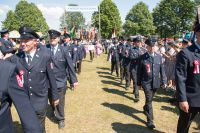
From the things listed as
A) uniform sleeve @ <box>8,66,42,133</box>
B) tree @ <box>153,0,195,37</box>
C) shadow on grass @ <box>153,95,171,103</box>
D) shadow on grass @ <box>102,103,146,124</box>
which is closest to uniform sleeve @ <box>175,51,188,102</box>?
uniform sleeve @ <box>8,66,42,133</box>

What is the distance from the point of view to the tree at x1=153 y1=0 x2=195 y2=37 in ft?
258

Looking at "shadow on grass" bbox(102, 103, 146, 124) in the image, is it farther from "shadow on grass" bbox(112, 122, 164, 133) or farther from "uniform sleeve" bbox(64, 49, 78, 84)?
"uniform sleeve" bbox(64, 49, 78, 84)

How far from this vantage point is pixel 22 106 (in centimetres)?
265

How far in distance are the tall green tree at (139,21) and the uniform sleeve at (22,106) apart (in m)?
90.9

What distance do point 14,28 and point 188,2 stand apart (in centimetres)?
4839

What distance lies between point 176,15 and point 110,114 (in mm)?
74184

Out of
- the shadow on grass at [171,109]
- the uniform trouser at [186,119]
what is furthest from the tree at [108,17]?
the uniform trouser at [186,119]

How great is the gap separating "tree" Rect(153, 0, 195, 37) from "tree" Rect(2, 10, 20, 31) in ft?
134

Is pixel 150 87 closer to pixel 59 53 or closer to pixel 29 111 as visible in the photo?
pixel 59 53

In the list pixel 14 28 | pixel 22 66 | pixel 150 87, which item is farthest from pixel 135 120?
pixel 14 28

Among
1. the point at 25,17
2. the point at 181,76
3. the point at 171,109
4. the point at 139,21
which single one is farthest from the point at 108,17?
the point at 181,76

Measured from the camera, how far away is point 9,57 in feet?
A: 18.8

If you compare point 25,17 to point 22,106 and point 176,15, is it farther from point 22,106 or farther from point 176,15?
point 22,106

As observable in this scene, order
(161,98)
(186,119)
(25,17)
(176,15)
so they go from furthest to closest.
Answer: (25,17) → (176,15) → (161,98) → (186,119)
